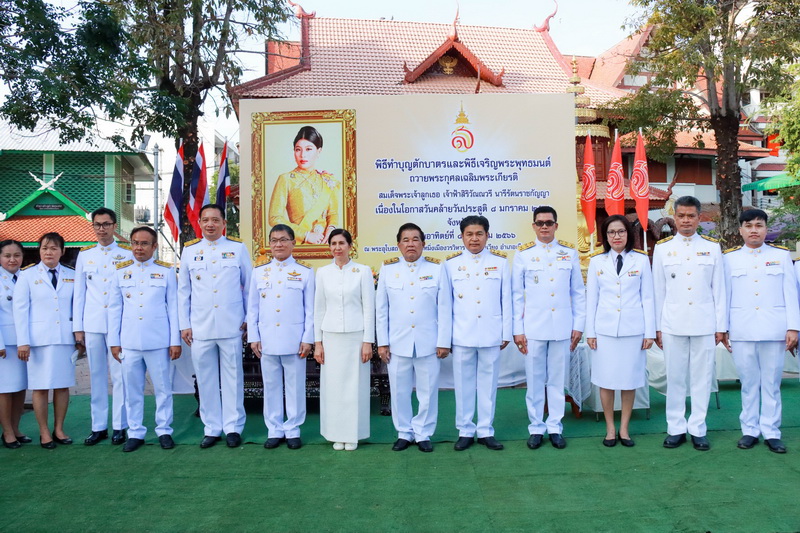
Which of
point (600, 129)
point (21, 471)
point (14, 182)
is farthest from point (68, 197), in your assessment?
point (21, 471)

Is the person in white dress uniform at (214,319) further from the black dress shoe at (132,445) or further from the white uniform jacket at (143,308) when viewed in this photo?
the black dress shoe at (132,445)

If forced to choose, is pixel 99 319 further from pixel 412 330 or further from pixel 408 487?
pixel 408 487

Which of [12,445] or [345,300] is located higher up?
[345,300]

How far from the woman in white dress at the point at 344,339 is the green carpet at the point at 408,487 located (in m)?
0.19

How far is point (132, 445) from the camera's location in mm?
4625

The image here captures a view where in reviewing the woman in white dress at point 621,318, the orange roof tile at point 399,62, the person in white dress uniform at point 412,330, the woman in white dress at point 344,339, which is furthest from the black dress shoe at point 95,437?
the orange roof tile at point 399,62

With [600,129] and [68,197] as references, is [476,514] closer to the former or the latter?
[600,129]

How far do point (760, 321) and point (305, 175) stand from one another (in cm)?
364

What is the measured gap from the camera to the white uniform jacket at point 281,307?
15.3ft

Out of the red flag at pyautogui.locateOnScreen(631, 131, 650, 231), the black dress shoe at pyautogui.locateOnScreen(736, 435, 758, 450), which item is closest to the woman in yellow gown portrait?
the black dress shoe at pyautogui.locateOnScreen(736, 435, 758, 450)

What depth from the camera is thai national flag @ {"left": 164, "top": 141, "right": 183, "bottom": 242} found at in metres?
7.84

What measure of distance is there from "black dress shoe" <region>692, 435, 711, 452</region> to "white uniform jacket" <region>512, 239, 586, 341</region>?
1.01 m

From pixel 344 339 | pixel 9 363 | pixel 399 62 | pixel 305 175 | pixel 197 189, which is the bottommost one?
pixel 9 363

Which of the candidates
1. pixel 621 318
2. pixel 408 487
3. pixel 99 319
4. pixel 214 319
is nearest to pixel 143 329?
pixel 99 319
